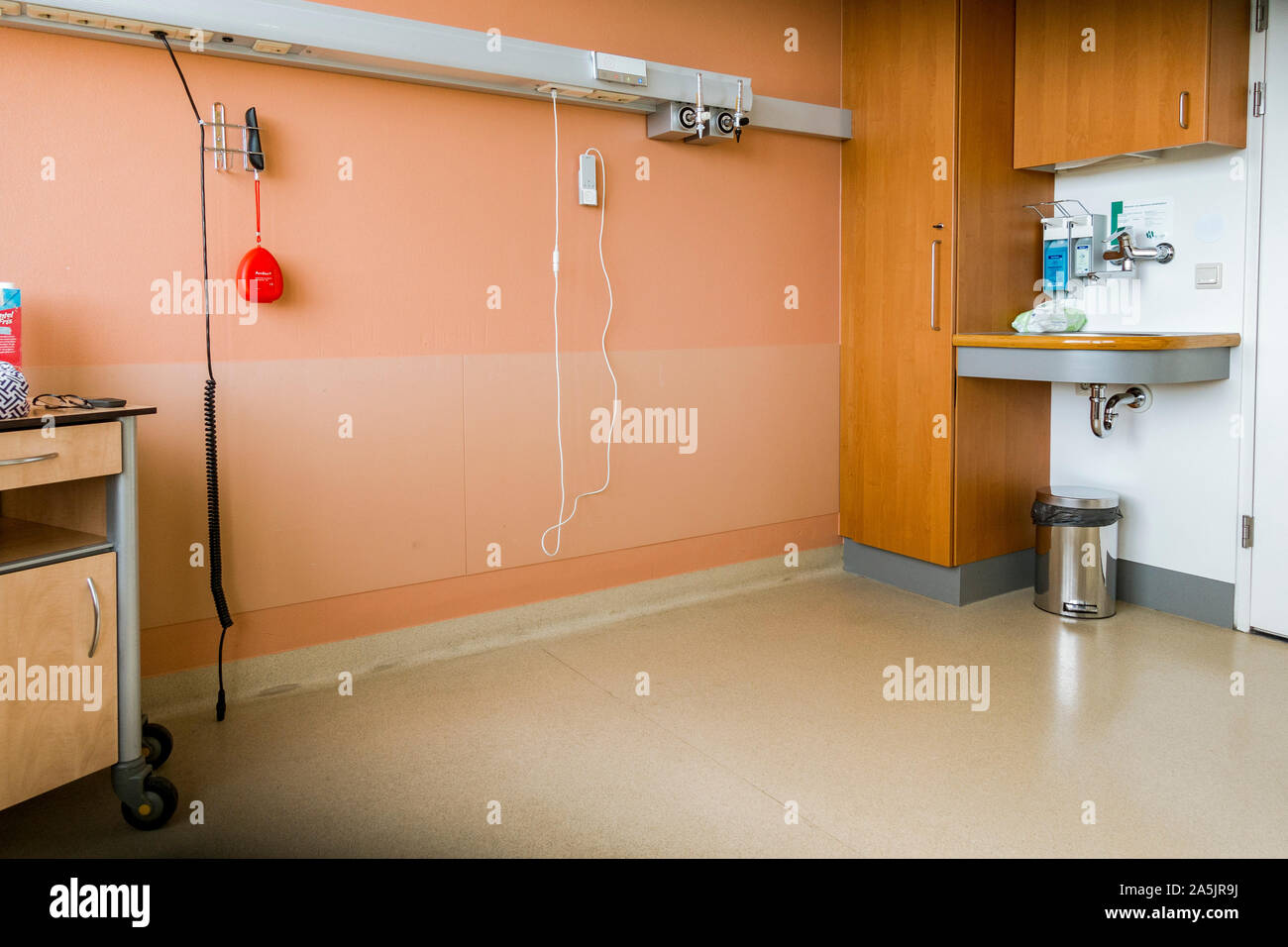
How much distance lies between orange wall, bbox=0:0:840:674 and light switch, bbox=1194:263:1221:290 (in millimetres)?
1453

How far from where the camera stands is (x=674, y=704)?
3082mm

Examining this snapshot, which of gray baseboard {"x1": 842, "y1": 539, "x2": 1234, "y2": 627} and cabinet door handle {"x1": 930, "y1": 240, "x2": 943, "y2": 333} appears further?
cabinet door handle {"x1": 930, "y1": 240, "x2": 943, "y2": 333}

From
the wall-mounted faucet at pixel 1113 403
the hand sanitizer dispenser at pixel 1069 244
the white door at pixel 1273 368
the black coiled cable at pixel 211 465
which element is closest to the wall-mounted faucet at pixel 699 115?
the hand sanitizer dispenser at pixel 1069 244

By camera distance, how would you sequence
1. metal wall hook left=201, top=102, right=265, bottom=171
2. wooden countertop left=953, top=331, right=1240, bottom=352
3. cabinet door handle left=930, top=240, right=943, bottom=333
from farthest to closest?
cabinet door handle left=930, top=240, right=943, bottom=333 → wooden countertop left=953, top=331, right=1240, bottom=352 → metal wall hook left=201, top=102, right=265, bottom=171

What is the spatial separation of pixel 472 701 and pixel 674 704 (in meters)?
0.64

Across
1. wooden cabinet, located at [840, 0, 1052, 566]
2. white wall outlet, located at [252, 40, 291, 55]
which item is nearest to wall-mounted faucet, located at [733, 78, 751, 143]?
wooden cabinet, located at [840, 0, 1052, 566]

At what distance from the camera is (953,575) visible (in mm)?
4035

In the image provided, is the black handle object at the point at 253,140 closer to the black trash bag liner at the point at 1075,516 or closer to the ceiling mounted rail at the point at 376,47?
the ceiling mounted rail at the point at 376,47

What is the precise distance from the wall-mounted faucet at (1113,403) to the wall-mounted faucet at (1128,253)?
0.48 metres

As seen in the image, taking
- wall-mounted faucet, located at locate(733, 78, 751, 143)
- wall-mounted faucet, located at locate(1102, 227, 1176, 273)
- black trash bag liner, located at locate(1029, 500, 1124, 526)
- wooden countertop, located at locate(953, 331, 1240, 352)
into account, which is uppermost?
wall-mounted faucet, located at locate(733, 78, 751, 143)

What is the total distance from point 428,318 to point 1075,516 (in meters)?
2.55

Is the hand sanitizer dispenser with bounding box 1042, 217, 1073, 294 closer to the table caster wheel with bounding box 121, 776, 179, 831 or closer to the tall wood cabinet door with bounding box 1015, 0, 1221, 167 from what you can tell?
the tall wood cabinet door with bounding box 1015, 0, 1221, 167

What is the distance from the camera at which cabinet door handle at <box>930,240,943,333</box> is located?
13.0 ft
